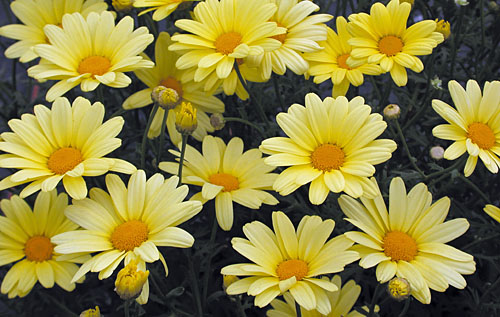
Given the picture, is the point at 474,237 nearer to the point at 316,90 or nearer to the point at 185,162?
the point at 316,90

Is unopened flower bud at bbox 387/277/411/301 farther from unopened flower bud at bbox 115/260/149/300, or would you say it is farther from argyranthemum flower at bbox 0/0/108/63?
argyranthemum flower at bbox 0/0/108/63

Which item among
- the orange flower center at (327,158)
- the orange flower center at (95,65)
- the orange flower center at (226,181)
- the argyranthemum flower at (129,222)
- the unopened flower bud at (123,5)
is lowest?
the orange flower center at (226,181)

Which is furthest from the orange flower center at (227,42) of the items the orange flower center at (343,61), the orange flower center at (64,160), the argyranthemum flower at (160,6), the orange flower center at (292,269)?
the orange flower center at (292,269)

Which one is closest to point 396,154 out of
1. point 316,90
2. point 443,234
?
point 316,90

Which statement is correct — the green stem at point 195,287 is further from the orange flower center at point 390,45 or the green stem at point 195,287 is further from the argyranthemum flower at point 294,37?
the orange flower center at point 390,45

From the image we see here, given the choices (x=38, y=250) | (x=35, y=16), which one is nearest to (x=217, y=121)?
(x=38, y=250)

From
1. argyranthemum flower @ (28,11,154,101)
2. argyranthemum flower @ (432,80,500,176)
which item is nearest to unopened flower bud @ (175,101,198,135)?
argyranthemum flower @ (28,11,154,101)
